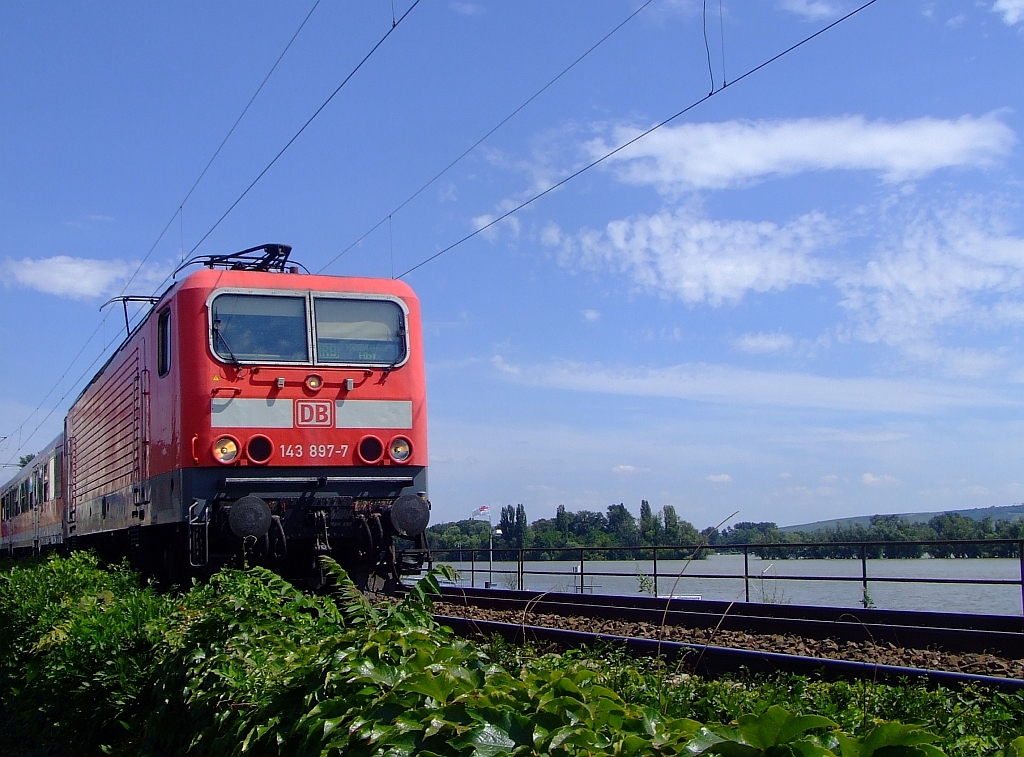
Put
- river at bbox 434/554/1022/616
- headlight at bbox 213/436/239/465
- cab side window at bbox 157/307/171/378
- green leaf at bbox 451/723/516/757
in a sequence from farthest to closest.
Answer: river at bbox 434/554/1022/616 → cab side window at bbox 157/307/171/378 → headlight at bbox 213/436/239/465 → green leaf at bbox 451/723/516/757

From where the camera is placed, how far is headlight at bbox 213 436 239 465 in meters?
10.2

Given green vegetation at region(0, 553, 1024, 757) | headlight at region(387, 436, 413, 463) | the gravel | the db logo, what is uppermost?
the db logo

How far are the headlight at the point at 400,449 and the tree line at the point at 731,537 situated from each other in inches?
33.4

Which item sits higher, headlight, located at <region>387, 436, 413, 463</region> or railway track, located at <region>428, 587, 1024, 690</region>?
headlight, located at <region>387, 436, 413, 463</region>

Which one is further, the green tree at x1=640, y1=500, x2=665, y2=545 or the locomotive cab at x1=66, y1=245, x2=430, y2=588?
the green tree at x1=640, y1=500, x2=665, y2=545

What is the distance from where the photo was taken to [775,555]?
14812mm

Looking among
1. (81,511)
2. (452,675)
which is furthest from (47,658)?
(81,511)

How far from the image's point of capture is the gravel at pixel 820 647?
25.1 ft

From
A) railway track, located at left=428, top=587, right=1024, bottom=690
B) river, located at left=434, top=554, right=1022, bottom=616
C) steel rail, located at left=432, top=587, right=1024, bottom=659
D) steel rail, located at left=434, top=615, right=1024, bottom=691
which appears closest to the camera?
steel rail, located at left=434, top=615, right=1024, bottom=691

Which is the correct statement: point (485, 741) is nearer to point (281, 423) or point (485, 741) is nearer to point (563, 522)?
point (281, 423)

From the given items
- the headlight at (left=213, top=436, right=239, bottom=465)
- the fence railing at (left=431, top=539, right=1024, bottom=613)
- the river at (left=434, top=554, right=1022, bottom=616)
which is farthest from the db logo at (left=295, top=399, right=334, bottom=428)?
the river at (left=434, top=554, right=1022, bottom=616)

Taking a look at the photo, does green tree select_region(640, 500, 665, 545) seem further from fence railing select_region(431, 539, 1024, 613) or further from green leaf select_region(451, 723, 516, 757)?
green leaf select_region(451, 723, 516, 757)

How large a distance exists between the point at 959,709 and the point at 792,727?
3.38 metres

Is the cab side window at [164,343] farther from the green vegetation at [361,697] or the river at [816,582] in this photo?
the river at [816,582]
